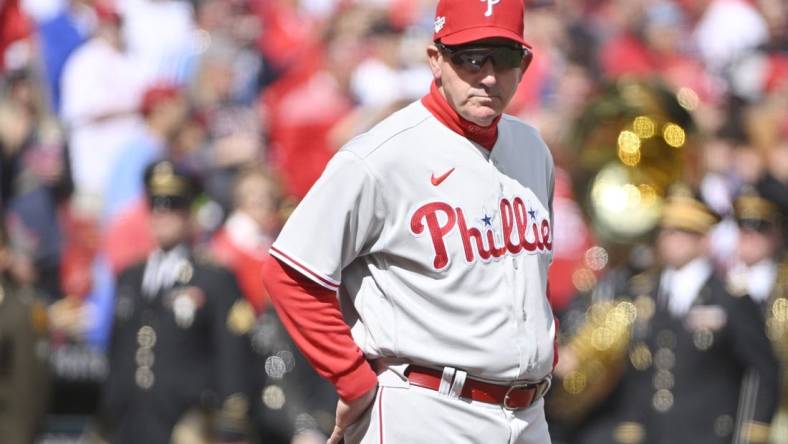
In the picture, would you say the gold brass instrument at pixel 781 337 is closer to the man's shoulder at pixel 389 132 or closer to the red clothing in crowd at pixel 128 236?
the red clothing in crowd at pixel 128 236

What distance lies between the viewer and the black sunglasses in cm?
512

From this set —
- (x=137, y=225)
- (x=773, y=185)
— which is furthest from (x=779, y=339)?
(x=137, y=225)

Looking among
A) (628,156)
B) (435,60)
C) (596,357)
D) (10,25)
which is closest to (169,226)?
(596,357)

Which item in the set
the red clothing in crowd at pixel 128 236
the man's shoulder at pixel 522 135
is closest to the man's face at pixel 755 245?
the red clothing in crowd at pixel 128 236

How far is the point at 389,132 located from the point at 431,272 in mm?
439

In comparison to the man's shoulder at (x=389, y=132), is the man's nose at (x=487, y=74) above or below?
above

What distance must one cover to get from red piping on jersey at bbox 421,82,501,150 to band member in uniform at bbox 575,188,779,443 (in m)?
4.51

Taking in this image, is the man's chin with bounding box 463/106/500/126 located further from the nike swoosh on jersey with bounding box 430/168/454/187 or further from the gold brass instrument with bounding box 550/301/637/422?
the gold brass instrument with bounding box 550/301/637/422

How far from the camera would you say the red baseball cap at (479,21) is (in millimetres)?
5090

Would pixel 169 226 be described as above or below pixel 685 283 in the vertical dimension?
above

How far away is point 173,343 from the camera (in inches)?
388

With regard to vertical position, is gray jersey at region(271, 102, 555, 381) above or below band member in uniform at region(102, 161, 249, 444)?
above

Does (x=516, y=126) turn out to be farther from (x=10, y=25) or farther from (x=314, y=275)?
(x=10, y=25)

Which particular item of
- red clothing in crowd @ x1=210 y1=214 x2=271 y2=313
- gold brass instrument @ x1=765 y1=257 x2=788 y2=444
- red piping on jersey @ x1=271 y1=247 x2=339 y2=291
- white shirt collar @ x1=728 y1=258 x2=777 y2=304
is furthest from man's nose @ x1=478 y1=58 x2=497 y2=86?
white shirt collar @ x1=728 y1=258 x2=777 y2=304
